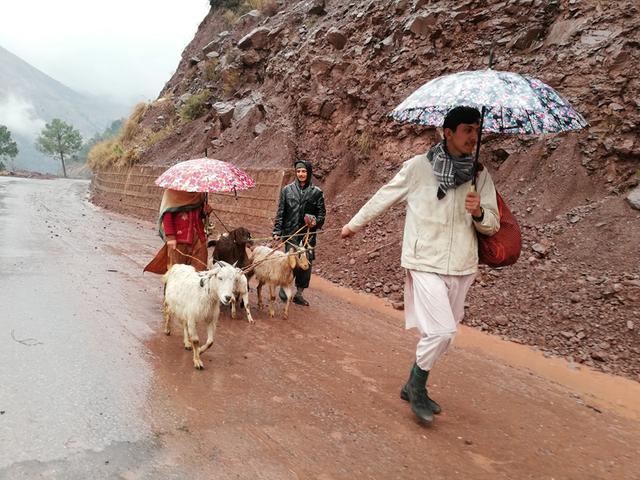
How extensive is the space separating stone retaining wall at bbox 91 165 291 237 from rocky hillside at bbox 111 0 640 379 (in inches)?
58.9

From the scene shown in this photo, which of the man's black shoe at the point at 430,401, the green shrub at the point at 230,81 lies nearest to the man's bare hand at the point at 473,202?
the man's black shoe at the point at 430,401

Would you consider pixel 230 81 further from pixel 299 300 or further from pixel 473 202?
pixel 473 202

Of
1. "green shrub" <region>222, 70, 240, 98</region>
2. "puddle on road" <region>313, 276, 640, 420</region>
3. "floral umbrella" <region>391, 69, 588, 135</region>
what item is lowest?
"puddle on road" <region>313, 276, 640, 420</region>

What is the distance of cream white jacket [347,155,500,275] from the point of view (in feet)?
12.2

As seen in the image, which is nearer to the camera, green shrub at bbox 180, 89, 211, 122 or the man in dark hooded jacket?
the man in dark hooded jacket

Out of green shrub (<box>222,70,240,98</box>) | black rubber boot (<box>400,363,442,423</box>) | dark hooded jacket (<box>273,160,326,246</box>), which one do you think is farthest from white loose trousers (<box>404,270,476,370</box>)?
green shrub (<box>222,70,240,98</box>)

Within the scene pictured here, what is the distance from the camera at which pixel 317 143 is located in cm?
1409

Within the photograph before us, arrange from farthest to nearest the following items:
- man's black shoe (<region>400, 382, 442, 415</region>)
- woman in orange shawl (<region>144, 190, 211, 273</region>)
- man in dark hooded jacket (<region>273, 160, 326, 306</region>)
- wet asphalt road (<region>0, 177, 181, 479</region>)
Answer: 1. man in dark hooded jacket (<region>273, 160, 326, 306</region>)
2. woman in orange shawl (<region>144, 190, 211, 273</region>)
3. man's black shoe (<region>400, 382, 442, 415</region>)
4. wet asphalt road (<region>0, 177, 181, 479</region>)

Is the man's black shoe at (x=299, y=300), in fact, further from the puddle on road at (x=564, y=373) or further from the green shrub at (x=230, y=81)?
the green shrub at (x=230, y=81)

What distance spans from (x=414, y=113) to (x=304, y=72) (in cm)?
1216

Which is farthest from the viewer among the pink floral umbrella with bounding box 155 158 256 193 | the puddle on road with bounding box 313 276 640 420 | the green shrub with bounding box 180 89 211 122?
the green shrub with bounding box 180 89 211 122

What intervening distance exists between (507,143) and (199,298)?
800 centimetres

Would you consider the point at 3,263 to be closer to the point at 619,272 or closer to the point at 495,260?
the point at 495,260

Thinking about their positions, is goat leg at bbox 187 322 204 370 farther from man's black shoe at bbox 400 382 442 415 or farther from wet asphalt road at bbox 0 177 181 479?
man's black shoe at bbox 400 382 442 415
